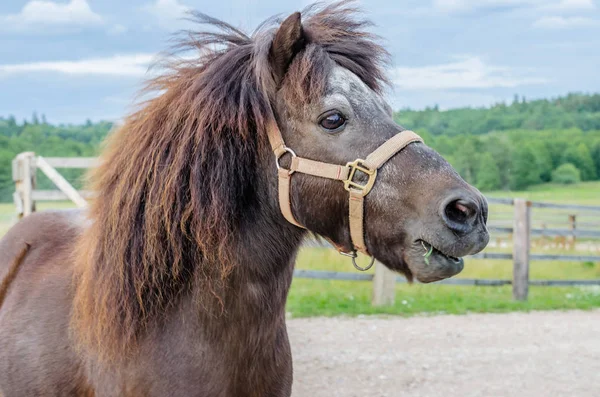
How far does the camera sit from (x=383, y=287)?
334 inches

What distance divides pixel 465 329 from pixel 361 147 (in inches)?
245

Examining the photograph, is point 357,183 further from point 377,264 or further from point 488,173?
point 488,173

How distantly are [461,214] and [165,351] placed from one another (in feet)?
3.78

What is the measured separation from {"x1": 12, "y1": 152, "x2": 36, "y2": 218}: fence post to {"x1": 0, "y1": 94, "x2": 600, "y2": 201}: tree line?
4.15 meters

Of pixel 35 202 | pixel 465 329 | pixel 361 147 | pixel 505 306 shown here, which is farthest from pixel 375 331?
pixel 361 147

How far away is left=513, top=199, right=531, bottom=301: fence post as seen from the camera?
9445mm

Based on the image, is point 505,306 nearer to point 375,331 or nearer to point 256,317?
point 375,331

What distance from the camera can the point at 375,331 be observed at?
741 centimetres

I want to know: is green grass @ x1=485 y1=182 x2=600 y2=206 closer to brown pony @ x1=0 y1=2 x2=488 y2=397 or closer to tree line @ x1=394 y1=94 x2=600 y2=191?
tree line @ x1=394 y1=94 x2=600 y2=191

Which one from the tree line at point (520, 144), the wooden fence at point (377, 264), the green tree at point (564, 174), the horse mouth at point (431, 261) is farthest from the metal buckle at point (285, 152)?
A: the green tree at point (564, 174)

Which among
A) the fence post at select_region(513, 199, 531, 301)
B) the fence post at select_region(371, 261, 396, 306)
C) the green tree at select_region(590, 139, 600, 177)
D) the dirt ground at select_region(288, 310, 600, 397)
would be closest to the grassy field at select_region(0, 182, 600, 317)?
the fence post at select_region(371, 261, 396, 306)

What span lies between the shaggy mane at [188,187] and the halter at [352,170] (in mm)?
111

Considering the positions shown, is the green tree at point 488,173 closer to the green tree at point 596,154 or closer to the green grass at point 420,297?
the green tree at point 596,154

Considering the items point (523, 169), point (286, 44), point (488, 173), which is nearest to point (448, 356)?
point (286, 44)
